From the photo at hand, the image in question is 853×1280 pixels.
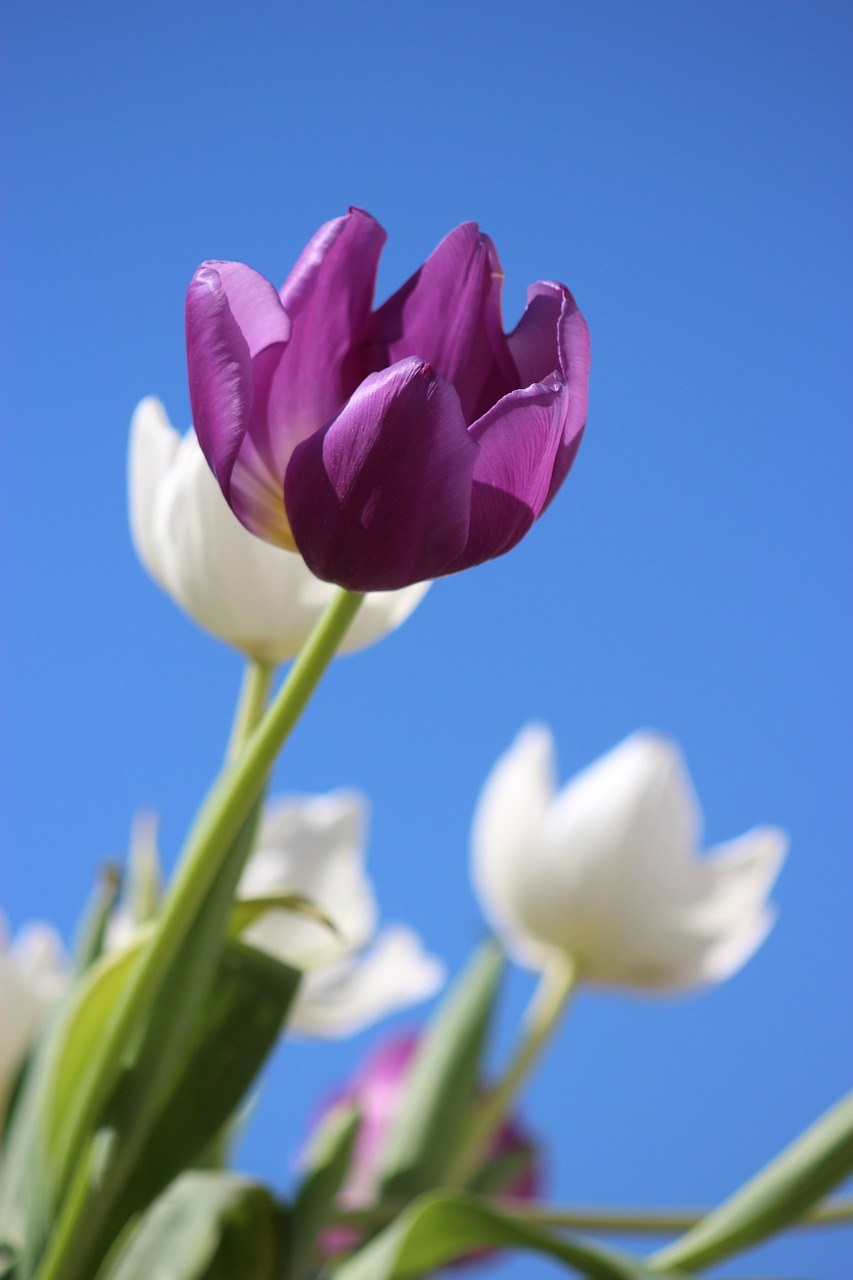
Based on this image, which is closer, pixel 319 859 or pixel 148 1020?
pixel 148 1020

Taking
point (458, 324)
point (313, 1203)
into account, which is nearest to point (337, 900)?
point (313, 1203)

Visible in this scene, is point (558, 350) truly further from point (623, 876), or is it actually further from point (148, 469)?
point (623, 876)

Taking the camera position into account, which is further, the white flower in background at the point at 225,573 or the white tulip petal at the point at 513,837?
the white tulip petal at the point at 513,837

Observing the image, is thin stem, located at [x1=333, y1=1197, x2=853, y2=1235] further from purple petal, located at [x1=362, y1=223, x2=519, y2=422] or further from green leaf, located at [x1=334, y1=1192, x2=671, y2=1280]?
purple petal, located at [x1=362, y1=223, x2=519, y2=422]

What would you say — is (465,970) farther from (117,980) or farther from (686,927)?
(117,980)

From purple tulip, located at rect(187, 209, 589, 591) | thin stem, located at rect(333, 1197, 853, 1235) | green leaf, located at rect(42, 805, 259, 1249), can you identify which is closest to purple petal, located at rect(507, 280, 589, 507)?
purple tulip, located at rect(187, 209, 589, 591)

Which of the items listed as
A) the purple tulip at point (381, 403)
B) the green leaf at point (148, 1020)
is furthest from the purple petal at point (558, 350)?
the green leaf at point (148, 1020)

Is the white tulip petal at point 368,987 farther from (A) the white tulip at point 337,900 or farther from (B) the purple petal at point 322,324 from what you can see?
(B) the purple petal at point 322,324
